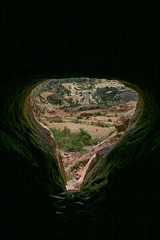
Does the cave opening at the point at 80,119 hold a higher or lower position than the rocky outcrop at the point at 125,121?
lower

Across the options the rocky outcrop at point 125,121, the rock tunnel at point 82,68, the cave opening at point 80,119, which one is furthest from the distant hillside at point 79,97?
the rock tunnel at point 82,68

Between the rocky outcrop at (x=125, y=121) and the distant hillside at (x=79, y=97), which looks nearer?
the rocky outcrop at (x=125, y=121)

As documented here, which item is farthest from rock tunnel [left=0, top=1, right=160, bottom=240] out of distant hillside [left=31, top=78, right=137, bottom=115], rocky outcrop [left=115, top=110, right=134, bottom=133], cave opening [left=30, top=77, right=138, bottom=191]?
distant hillside [left=31, top=78, right=137, bottom=115]

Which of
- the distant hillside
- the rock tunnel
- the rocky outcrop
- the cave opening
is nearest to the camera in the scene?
the rock tunnel

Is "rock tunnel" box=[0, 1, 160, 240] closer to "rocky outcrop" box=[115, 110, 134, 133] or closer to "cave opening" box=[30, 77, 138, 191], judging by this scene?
"cave opening" box=[30, 77, 138, 191]

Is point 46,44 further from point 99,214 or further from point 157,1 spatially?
point 99,214

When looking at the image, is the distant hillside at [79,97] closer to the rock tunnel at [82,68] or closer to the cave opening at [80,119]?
the cave opening at [80,119]

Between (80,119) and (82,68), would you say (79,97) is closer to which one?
(80,119)

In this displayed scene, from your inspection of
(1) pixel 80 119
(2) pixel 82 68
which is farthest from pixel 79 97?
(2) pixel 82 68
